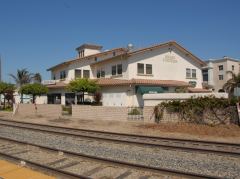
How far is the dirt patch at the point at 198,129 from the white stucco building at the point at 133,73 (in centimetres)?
1235

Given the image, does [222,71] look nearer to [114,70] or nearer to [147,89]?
[114,70]

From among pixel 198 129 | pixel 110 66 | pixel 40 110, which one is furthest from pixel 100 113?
pixel 110 66

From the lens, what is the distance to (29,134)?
55.5ft

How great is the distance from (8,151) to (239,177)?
874cm

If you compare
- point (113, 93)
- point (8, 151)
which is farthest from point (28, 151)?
point (113, 93)

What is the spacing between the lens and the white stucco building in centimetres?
3219

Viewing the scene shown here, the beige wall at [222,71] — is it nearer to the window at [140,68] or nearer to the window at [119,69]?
the window at [140,68]

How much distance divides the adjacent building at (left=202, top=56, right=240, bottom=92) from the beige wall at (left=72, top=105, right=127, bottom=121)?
3863 centimetres

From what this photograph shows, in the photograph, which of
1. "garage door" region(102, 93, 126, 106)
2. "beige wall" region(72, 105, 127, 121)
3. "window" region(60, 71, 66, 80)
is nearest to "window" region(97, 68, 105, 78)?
"garage door" region(102, 93, 126, 106)

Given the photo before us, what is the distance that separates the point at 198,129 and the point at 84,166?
10131 millimetres

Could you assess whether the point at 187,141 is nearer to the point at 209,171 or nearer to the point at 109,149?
the point at 109,149

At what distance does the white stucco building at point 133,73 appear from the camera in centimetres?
3219

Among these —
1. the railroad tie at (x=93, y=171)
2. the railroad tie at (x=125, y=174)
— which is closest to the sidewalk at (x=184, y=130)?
the railroad tie at (x=125, y=174)

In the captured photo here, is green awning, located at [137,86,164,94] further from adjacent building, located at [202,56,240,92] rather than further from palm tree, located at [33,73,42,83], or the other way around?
palm tree, located at [33,73,42,83]
